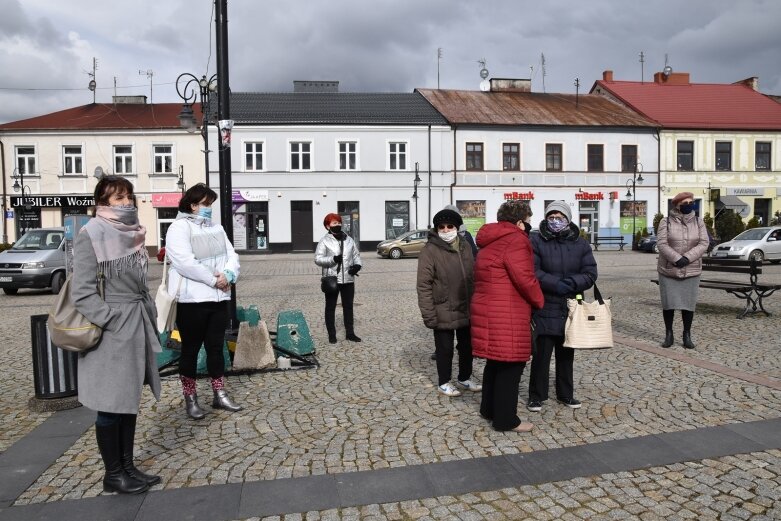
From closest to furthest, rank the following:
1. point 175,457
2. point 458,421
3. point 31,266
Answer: point 175,457, point 458,421, point 31,266

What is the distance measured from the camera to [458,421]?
490 cm

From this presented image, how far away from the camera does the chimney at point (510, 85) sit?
1646 inches

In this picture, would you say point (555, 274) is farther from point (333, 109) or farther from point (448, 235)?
point (333, 109)

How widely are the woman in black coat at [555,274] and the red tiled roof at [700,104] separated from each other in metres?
37.4

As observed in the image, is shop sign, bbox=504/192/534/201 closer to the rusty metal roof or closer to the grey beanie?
the rusty metal roof

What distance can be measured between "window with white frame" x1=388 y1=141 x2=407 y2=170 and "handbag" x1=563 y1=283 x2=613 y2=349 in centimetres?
3165

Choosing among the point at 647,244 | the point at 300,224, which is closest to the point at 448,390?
the point at 647,244

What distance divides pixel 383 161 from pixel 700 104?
2220 centimetres

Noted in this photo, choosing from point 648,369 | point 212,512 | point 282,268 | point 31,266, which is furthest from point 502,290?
point 282,268

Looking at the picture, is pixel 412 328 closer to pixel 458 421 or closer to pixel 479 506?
pixel 458 421

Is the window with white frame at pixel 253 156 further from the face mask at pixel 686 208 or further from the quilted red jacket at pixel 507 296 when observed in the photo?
the quilted red jacket at pixel 507 296

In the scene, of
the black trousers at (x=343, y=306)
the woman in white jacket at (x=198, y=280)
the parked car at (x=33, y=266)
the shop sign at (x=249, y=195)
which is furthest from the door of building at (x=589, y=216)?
the woman in white jacket at (x=198, y=280)

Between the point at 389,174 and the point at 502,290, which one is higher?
the point at 389,174

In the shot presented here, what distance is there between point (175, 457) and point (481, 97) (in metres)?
38.5
